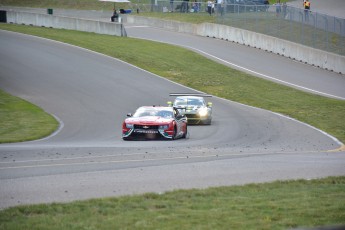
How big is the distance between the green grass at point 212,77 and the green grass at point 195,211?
1806 cm

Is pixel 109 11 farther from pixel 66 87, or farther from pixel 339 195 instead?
pixel 339 195

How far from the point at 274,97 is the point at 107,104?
10.6m

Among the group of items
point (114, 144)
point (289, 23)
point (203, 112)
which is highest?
point (289, 23)

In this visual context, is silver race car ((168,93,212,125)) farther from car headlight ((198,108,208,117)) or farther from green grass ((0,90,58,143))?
green grass ((0,90,58,143))

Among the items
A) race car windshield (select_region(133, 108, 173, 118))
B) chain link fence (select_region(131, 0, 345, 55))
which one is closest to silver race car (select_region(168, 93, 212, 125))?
race car windshield (select_region(133, 108, 173, 118))

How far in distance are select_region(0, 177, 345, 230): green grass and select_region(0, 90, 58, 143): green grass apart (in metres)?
14.6

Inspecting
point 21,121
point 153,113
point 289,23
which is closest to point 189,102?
point 153,113

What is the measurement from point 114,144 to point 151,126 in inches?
103

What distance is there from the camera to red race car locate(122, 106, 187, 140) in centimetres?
2730

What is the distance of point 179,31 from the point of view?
2830 inches

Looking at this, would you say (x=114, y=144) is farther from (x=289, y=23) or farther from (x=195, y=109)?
(x=289, y=23)

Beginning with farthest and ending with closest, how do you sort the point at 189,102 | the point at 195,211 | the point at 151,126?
the point at 189,102 → the point at 151,126 → the point at 195,211

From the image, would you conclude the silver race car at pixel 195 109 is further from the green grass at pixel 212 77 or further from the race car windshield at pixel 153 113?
the race car windshield at pixel 153 113

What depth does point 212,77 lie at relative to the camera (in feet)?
163
